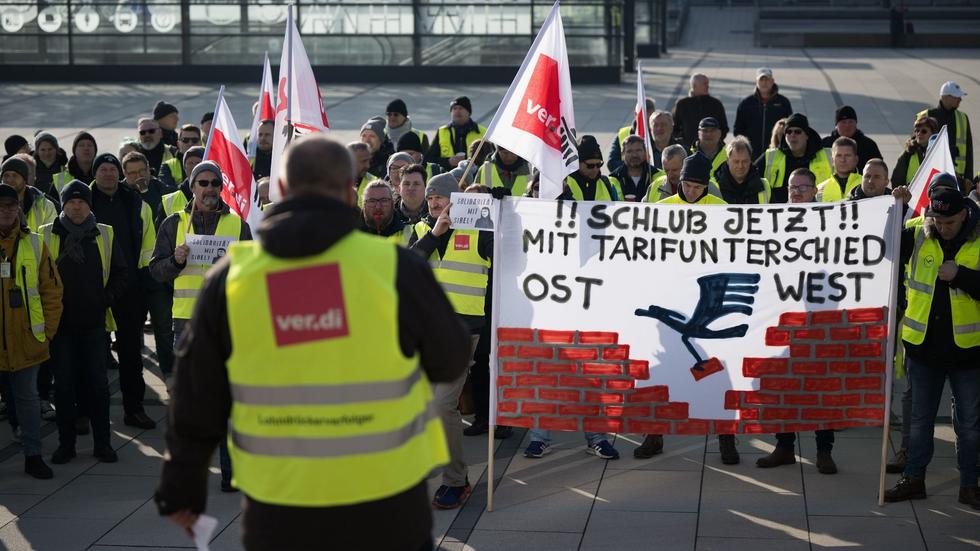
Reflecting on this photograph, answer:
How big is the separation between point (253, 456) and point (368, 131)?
8714 mm

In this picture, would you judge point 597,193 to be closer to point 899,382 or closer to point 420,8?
point 899,382

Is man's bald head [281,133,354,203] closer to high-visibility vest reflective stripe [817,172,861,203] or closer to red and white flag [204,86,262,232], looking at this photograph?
red and white flag [204,86,262,232]

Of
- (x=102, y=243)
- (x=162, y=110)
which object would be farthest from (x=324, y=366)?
(x=162, y=110)

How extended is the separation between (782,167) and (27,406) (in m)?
6.43

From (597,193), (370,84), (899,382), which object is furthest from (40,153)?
(370,84)

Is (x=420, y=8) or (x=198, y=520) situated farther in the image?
(x=420, y=8)

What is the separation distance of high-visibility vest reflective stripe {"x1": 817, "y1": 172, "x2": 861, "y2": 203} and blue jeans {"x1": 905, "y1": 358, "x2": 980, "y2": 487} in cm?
291

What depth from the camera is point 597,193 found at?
9922mm

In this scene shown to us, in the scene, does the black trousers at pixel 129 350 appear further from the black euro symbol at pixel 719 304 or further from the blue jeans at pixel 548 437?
the black euro symbol at pixel 719 304

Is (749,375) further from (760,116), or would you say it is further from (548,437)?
(760,116)

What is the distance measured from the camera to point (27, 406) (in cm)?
773

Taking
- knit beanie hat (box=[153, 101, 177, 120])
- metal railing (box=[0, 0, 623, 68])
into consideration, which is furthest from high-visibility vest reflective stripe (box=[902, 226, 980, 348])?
metal railing (box=[0, 0, 623, 68])

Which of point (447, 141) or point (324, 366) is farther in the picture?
point (447, 141)

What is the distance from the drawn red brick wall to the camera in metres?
6.98
